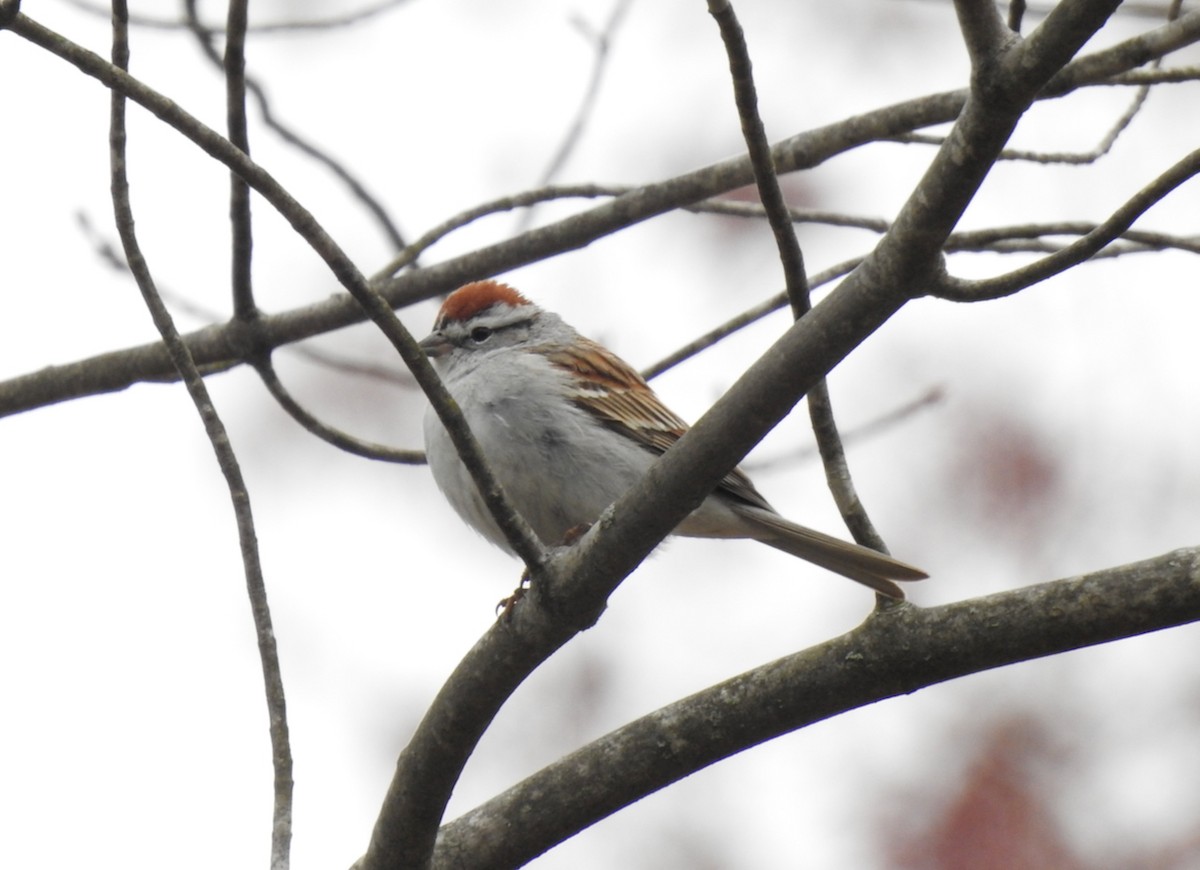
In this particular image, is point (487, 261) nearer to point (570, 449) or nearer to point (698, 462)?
point (570, 449)

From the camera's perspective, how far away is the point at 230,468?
11.3 ft

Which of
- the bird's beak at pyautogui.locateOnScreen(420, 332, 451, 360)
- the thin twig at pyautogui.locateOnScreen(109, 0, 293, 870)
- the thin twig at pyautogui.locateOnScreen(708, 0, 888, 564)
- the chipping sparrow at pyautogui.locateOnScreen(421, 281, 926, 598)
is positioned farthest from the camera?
the bird's beak at pyautogui.locateOnScreen(420, 332, 451, 360)

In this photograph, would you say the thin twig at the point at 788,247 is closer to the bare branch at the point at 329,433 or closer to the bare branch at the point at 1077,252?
the bare branch at the point at 1077,252

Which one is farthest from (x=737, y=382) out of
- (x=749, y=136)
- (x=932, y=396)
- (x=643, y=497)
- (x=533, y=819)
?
(x=932, y=396)

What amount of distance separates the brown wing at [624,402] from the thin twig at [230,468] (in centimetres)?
182

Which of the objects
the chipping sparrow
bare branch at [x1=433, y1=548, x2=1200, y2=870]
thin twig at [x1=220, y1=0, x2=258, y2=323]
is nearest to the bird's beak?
the chipping sparrow

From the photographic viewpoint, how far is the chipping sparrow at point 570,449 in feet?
15.7

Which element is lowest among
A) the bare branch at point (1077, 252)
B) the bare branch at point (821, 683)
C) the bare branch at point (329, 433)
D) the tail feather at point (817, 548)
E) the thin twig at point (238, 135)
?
the bare branch at point (821, 683)

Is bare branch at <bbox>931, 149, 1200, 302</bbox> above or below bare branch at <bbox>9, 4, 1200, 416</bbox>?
below

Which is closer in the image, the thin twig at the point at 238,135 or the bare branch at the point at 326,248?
the bare branch at the point at 326,248

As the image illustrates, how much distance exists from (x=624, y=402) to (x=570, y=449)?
49cm

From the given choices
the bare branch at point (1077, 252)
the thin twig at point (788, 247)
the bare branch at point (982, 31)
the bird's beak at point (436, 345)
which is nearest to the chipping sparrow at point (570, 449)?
the bird's beak at point (436, 345)

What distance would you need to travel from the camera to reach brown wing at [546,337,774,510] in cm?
505

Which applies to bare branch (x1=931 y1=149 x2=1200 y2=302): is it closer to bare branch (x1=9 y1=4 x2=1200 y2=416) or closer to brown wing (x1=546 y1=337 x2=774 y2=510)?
bare branch (x1=9 y1=4 x2=1200 y2=416)
